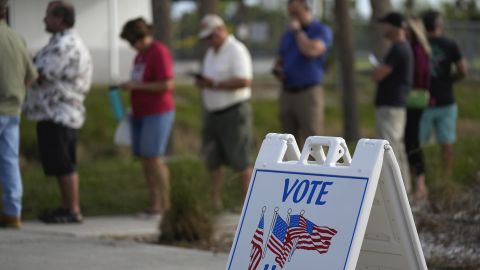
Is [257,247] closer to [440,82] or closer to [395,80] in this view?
[395,80]

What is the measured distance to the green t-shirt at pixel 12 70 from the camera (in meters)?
9.38

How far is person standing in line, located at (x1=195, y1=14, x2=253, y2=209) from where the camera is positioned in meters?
10.9

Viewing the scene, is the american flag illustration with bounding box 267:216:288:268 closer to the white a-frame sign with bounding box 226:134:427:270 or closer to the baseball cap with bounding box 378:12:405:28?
the white a-frame sign with bounding box 226:134:427:270

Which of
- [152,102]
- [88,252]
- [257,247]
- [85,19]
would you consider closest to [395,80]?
[152,102]

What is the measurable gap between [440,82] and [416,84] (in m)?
0.73

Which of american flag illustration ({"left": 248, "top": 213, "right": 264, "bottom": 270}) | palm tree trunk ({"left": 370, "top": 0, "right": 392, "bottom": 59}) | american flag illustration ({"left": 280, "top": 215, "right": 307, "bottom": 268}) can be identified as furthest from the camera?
palm tree trunk ({"left": 370, "top": 0, "right": 392, "bottom": 59})

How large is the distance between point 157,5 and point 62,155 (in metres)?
4.24

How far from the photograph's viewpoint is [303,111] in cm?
1137

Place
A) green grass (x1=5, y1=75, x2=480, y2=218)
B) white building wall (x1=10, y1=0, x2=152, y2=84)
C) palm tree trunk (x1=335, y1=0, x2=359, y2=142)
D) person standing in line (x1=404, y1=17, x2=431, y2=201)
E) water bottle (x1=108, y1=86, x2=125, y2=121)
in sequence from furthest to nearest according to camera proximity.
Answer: palm tree trunk (x1=335, y1=0, x2=359, y2=142)
person standing in line (x1=404, y1=17, x2=431, y2=201)
white building wall (x1=10, y1=0, x2=152, y2=84)
water bottle (x1=108, y1=86, x2=125, y2=121)
green grass (x1=5, y1=75, x2=480, y2=218)

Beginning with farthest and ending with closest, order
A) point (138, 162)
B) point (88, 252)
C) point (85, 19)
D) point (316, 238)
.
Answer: point (138, 162)
point (85, 19)
point (88, 252)
point (316, 238)

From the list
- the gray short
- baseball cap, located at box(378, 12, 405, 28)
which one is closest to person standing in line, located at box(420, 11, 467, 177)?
baseball cap, located at box(378, 12, 405, 28)

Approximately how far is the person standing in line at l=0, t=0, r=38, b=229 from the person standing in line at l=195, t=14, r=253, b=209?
6.51ft

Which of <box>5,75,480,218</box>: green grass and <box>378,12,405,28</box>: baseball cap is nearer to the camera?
<box>5,75,480,218</box>: green grass

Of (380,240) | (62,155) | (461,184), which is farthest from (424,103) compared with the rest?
(380,240)
